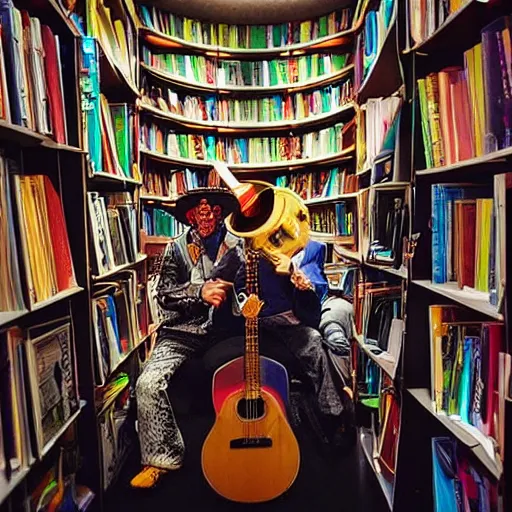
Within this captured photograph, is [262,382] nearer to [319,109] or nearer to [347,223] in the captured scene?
[347,223]

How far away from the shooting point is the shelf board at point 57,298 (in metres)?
1.23

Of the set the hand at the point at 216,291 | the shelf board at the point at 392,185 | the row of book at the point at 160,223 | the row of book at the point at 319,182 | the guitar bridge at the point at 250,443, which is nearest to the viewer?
the shelf board at the point at 392,185

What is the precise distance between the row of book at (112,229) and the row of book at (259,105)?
0.83 m

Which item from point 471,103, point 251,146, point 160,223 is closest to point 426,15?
point 471,103

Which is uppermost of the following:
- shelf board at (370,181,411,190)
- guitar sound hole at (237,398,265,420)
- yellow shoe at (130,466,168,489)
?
shelf board at (370,181,411,190)

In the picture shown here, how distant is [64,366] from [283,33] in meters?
2.54

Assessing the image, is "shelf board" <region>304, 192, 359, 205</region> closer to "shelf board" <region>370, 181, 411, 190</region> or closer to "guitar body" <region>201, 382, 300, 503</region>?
"shelf board" <region>370, 181, 411, 190</region>

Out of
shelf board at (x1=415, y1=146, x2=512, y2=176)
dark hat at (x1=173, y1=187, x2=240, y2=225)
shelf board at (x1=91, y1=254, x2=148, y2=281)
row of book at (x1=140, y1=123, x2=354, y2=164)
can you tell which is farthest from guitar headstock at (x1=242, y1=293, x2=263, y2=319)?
row of book at (x1=140, y1=123, x2=354, y2=164)

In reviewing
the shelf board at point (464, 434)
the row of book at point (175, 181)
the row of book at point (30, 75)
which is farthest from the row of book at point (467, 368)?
the row of book at point (175, 181)

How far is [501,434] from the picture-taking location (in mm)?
1028

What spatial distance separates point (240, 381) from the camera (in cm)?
184

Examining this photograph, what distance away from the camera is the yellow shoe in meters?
1.90

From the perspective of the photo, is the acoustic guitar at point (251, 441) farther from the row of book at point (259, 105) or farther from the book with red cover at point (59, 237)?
the row of book at point (259, 105)

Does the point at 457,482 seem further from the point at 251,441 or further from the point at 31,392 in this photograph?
the point at 31,392
